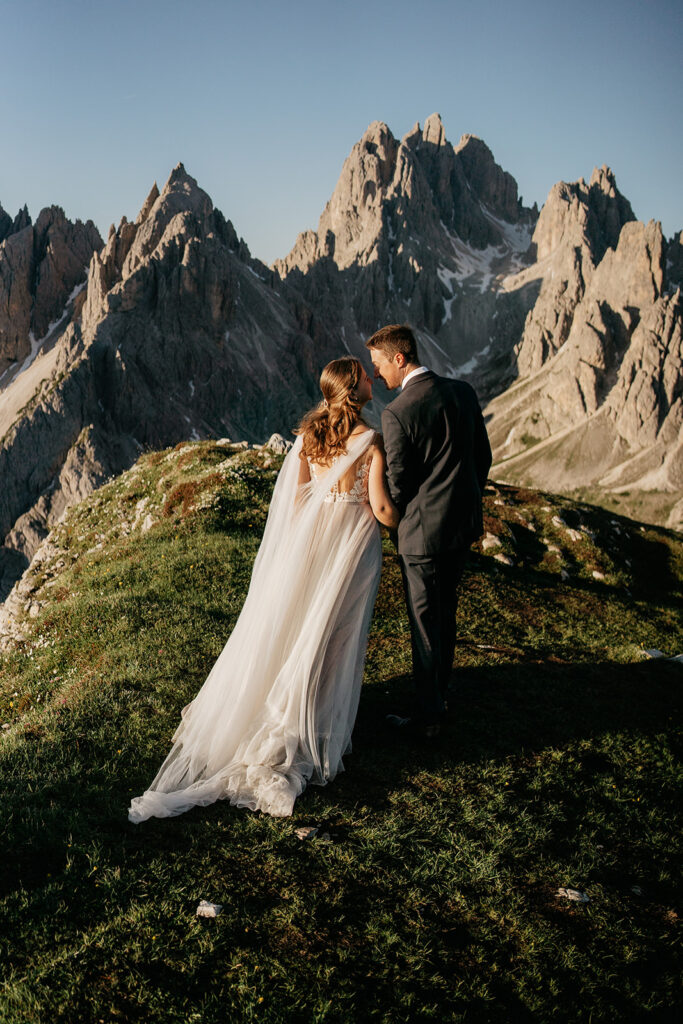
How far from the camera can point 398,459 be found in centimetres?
→ 697

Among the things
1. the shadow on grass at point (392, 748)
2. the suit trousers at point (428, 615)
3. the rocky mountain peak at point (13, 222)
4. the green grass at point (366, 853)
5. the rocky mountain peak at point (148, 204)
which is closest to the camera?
the green grass at point (366, 853)

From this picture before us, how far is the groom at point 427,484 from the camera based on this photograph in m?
6.97

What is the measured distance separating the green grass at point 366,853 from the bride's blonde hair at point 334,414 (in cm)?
376

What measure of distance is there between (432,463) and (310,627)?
2462 mm

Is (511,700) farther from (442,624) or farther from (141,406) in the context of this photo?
(141,406)

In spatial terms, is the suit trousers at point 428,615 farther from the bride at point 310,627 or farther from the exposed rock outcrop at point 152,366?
the exposed rock outcrop at point 152,366

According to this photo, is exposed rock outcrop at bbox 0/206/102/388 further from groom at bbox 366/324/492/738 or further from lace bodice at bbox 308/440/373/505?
groom at bbox 366/324/492/738

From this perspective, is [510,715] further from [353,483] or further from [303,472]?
[303,472]

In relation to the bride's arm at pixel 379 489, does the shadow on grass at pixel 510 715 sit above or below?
below

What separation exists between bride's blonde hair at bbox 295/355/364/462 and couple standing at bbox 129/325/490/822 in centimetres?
1

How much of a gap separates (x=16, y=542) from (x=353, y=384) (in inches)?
4833

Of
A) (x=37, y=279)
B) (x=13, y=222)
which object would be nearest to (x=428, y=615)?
(x=37, y=279)

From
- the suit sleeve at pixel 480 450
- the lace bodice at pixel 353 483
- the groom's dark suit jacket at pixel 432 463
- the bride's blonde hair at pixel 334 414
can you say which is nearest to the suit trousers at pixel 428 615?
the groom's dark suit jacket at pixel 432 463

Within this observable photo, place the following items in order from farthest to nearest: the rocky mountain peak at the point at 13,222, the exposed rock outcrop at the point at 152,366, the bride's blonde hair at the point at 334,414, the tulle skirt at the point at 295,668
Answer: the rocky mountain peak at the point at 13,222, the exposed rock outcrop at the point at 152,366, the bride's blonde hair at the point at 334,414, the tulle skirt at the point at 295,668
